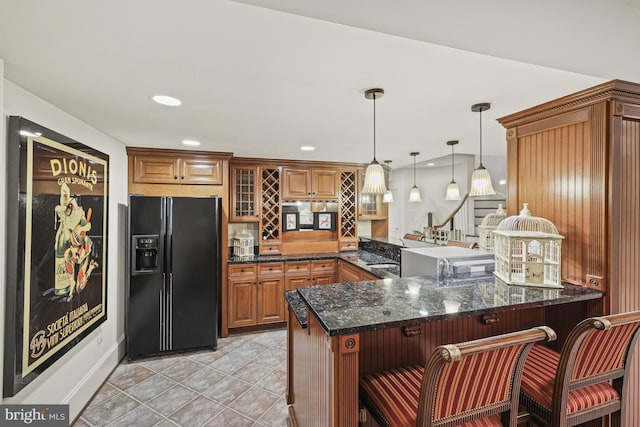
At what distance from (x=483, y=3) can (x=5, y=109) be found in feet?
8.17

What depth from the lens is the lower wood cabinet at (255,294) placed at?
378 cm

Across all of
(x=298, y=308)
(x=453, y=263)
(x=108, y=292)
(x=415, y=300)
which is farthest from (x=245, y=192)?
(x=415, y=300)

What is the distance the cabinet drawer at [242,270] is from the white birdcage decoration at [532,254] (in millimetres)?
2893

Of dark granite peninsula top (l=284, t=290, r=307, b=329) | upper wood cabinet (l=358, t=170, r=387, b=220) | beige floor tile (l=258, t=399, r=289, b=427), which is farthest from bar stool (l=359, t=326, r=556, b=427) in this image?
upper wood cabinet (l=358, t=170, r=387, b=220)

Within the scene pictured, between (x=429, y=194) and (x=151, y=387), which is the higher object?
(x=429, y=194)

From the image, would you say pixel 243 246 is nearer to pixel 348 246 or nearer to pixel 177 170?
pixel 177 170

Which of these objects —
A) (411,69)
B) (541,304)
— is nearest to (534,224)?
(541,304)

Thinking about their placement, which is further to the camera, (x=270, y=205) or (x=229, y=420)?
(x=270, y=205)

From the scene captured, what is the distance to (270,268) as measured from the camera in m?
3.95

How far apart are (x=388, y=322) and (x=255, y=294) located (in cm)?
294

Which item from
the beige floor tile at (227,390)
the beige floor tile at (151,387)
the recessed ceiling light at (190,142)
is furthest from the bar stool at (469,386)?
the recessed ceiling light at (190,142)

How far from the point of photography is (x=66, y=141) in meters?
2.09

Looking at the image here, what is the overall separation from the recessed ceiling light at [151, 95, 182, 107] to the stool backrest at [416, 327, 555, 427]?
208 cm

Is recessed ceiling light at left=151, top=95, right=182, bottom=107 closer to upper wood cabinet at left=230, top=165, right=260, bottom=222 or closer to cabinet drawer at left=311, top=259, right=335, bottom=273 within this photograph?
upper wood cabinet at left=230, top=165, right=260, bottom=222
